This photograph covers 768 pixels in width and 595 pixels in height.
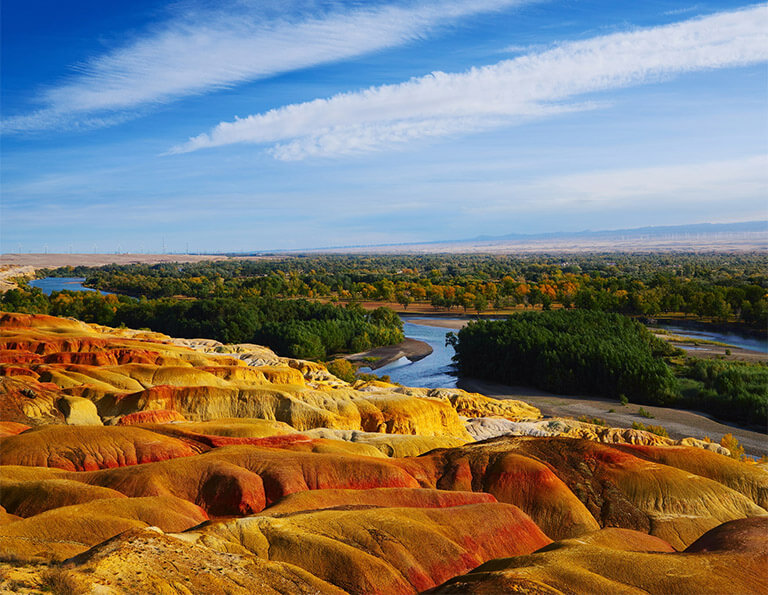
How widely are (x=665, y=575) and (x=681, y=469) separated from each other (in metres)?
17.4

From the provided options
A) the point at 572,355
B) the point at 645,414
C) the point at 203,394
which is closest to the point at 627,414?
the point at 645,414

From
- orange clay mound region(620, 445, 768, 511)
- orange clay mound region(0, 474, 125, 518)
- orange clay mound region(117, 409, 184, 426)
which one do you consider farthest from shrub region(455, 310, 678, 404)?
orange clay mound region(0, 474, 125, 518)

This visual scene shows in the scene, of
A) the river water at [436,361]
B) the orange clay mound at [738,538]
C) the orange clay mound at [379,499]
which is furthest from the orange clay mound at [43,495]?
the river water at [436,361]

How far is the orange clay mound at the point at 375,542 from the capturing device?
730 inches

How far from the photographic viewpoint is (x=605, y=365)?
76688mm

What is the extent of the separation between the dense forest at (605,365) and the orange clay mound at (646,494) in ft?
128

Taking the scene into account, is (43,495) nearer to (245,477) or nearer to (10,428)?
(245,477)

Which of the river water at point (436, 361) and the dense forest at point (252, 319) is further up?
the dense forest at point (252, 319)

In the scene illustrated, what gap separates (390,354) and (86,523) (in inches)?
3511

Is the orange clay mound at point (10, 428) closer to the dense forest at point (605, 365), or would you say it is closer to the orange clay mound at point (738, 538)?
the orange clay mound at point (738, 538)

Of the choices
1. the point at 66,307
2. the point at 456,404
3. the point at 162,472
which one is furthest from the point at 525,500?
the point at 66,307

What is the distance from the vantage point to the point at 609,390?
252 ft

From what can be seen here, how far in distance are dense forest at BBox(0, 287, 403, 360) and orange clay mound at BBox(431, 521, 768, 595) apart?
8654 cm

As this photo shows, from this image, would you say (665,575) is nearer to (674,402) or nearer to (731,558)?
(731,558)
